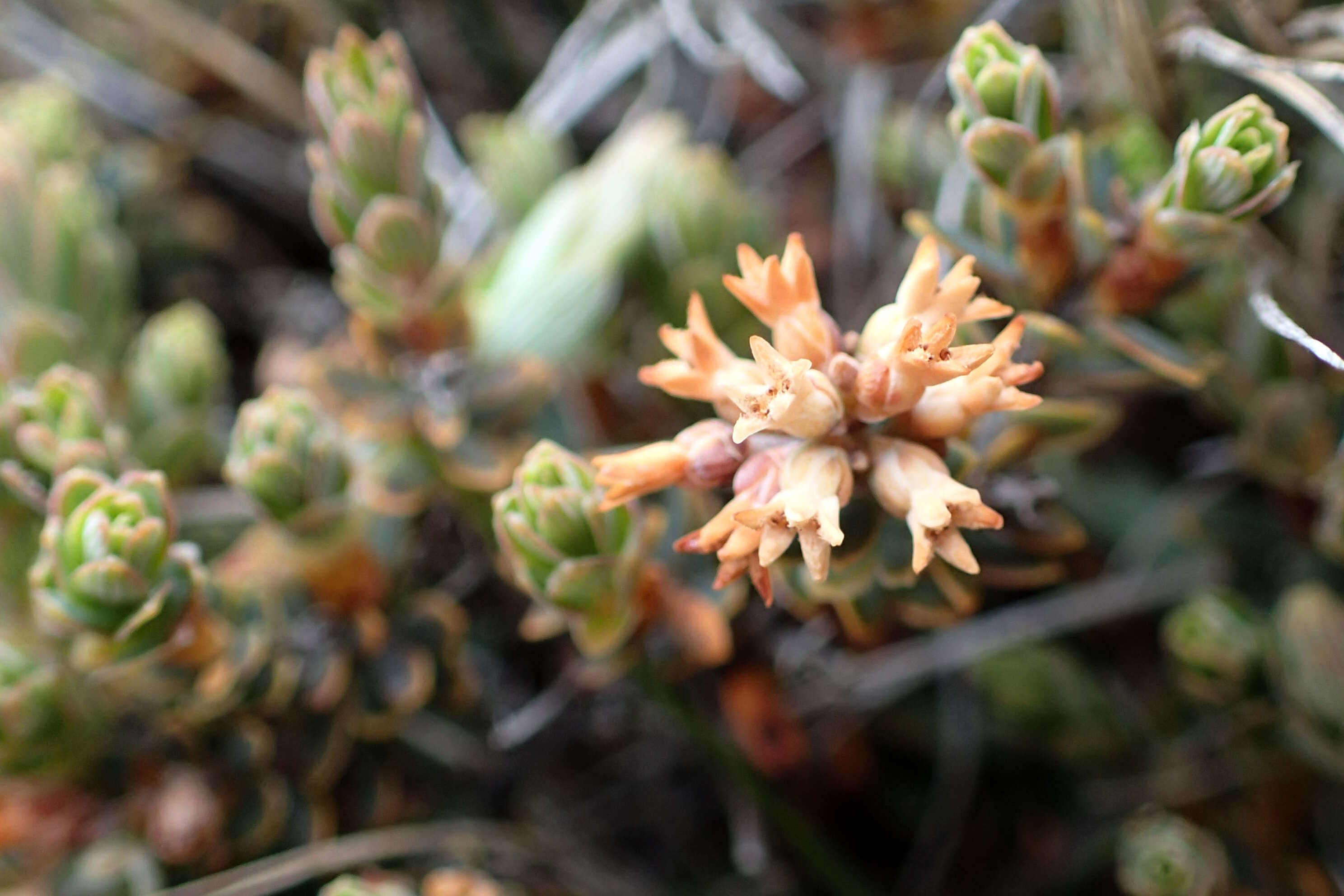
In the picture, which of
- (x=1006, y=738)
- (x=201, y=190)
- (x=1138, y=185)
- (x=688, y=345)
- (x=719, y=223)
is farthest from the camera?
(x=201, y=190)

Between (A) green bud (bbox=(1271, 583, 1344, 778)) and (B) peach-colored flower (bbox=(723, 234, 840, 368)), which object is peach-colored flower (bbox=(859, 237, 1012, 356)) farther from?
(A) green bud (bbox=(1271, 583, 1344, 778))

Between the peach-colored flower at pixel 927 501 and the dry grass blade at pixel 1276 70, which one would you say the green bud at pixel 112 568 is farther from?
the dry grass blade at pixel 1276 70

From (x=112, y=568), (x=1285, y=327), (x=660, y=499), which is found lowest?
(x=660, y=499)

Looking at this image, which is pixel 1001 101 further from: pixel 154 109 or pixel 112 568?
pixel 154 109

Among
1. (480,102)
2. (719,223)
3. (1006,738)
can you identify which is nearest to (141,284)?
(480,102)

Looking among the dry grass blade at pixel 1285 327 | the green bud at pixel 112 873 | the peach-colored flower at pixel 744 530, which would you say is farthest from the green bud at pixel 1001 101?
the green bud at pixel 112 873

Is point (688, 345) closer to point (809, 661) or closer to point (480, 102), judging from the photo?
point (809, 661)

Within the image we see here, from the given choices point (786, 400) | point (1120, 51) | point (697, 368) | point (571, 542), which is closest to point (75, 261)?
point (571, 542)
